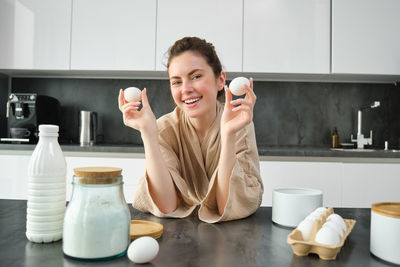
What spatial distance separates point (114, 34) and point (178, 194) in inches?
73.9

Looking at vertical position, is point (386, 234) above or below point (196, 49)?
below

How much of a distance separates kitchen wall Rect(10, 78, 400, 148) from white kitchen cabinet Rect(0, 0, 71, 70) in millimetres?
382

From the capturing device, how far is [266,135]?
114 inches

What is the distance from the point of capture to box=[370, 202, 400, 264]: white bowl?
581 mm

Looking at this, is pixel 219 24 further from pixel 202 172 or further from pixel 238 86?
pixel 238 86

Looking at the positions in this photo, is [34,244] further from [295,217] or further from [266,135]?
[266,135]

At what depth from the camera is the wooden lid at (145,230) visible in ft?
2.27

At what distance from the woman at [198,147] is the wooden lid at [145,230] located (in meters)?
0.14

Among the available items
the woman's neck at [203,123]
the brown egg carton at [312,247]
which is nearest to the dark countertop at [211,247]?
the brown egg carton at [312,247]

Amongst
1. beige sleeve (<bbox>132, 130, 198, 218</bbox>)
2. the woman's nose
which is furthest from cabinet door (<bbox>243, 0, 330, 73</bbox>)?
beige sleeve (<bbox>132, 130, 198, 218</bbox>)

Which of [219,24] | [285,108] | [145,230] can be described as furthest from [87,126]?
[145,230]

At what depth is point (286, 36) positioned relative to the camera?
2.54 metres

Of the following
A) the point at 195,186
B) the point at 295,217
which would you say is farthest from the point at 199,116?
the point at 295,217

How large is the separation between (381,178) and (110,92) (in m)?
2.28
